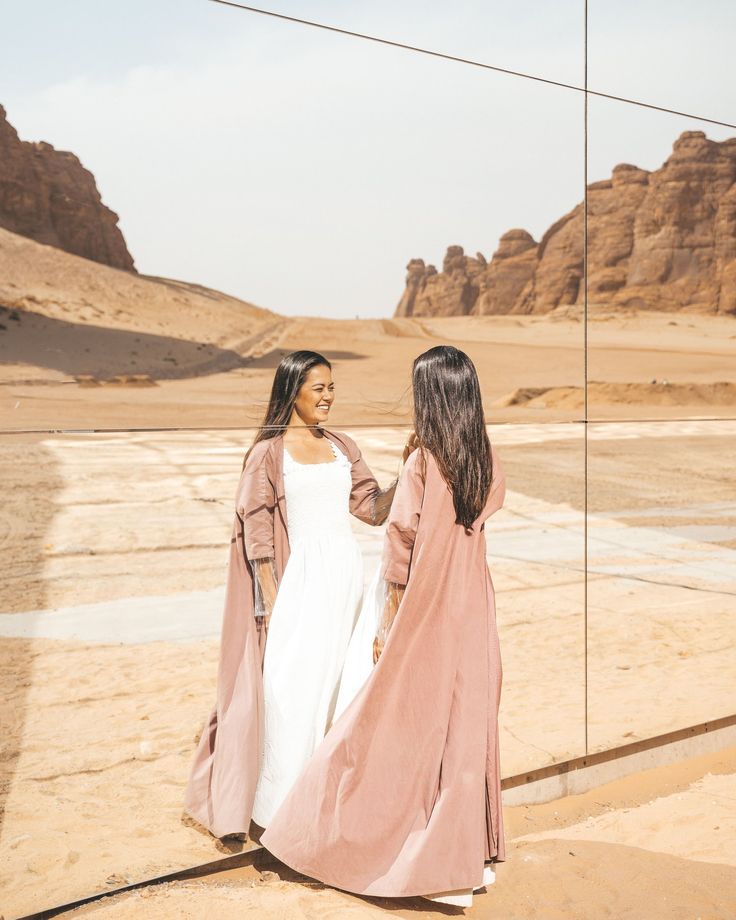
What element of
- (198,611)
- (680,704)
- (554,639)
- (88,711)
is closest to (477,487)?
(680,704)

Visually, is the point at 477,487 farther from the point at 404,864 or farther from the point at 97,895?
the point at 97,895

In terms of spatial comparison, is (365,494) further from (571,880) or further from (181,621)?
(181,621)

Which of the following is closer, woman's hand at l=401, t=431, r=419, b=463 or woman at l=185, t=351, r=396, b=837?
woman's hand at l=401, t=431, r=419, b=463

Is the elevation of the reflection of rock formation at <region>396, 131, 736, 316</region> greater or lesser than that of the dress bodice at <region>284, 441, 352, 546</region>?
greater

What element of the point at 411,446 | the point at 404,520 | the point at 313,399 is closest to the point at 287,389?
the point at 313,399

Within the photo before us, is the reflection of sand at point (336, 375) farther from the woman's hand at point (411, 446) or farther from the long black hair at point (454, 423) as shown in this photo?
the long black hair at point (454, 423)

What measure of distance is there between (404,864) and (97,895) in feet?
2.63

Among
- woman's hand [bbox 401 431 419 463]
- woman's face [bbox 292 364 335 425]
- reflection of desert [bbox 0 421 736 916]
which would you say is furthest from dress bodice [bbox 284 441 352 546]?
reflection of desert [bbox 0 421 736 916]

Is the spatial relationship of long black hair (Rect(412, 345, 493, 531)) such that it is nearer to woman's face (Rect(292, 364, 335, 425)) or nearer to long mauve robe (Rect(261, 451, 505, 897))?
long mauve robe (Rect(261, 451, 505, 897))

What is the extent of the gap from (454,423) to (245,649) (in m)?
0.84

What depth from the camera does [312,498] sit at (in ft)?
8.20

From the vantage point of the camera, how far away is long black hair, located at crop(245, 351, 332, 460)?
2.51 m

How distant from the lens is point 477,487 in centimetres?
216

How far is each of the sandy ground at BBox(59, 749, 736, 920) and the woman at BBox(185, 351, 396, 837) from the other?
0.56ft
